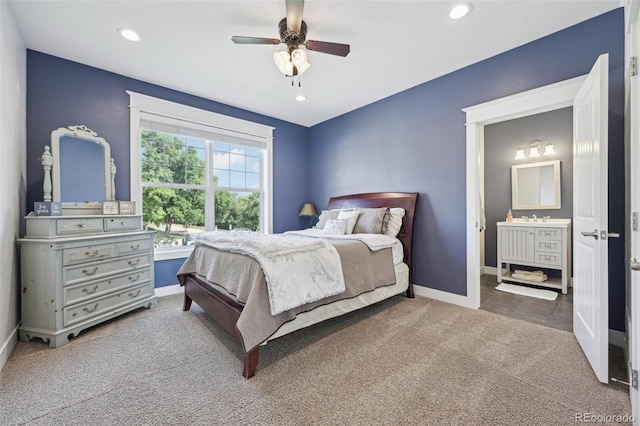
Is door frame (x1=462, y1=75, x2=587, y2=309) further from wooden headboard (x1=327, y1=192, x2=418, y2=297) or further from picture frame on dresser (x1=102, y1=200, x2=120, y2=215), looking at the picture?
picture frame on dresser (x1=102, y1=200, x2=120, y2=215)

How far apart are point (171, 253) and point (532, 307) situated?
4.50 metres

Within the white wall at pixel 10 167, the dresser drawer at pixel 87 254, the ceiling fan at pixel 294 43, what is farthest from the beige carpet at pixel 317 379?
the ceiling fan at pixel 294 43

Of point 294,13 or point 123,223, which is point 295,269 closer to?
point 294,13

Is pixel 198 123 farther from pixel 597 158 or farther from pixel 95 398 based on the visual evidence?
pixel 597 158

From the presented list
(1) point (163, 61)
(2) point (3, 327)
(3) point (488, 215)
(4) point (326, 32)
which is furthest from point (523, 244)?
(2) point (3, 327)

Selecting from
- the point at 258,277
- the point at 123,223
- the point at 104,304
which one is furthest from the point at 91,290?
the point at 258,277

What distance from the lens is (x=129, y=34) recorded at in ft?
8.08

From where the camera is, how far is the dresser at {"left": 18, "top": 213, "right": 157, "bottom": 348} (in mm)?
2195

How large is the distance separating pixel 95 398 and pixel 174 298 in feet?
6.16

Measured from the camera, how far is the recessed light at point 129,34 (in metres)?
2.42

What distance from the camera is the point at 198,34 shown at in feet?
8.09

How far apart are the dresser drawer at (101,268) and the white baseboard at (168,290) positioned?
708 millimetres

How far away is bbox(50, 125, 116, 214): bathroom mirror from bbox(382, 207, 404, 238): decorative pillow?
10.6 ft

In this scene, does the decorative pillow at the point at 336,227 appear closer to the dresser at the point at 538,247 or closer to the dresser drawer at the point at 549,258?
the dresser at the point at 538,247
